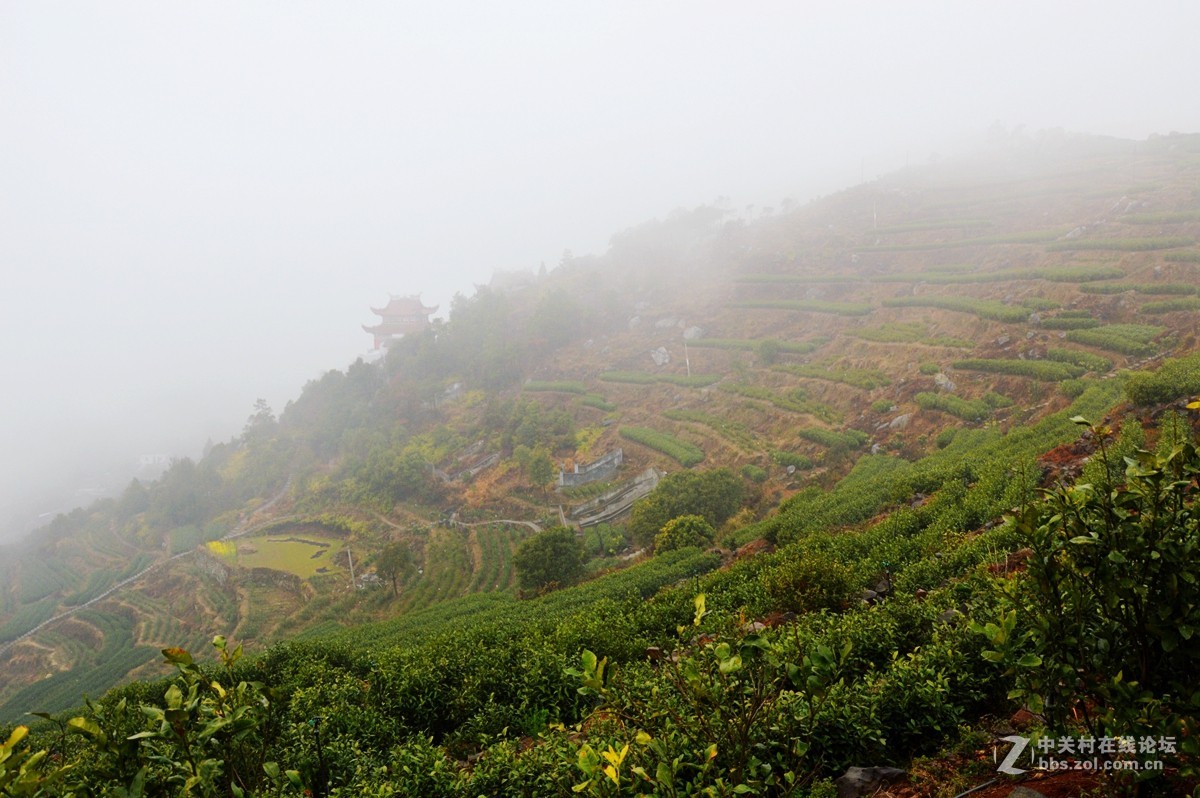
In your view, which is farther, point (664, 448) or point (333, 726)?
point (664, 448)

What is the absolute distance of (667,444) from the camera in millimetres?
37750

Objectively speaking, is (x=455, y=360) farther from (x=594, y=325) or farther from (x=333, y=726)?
(x=333, y=726)

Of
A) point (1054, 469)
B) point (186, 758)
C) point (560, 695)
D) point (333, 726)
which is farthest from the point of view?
point (1054, 469)

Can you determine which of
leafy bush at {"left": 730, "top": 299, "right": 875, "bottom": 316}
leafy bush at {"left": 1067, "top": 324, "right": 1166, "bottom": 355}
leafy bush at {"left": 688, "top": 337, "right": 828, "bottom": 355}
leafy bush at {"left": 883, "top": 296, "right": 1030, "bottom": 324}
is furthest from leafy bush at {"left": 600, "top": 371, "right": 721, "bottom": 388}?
leafy bush at {"left": 1067, "top": 324, "right": 1166, "bottom": 355}

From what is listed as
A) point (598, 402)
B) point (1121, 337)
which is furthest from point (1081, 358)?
point (598, 402)

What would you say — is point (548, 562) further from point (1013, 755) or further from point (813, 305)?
point (813, 305)

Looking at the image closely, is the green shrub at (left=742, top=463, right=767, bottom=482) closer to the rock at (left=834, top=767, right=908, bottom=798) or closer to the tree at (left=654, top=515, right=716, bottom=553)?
the tree at (left=654, top=515, right=716, bottom=553)

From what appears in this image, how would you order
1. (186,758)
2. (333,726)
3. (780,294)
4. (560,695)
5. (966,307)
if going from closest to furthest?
(186,758), (333,726), (560,695), (966,307), (780,294)

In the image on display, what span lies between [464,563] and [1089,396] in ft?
104

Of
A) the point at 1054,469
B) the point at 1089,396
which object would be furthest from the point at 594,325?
the point at 1054,469

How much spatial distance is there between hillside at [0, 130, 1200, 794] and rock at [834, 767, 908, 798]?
22 centimetres

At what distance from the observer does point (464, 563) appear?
33250 millimetres

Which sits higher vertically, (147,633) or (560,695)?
(560,695)

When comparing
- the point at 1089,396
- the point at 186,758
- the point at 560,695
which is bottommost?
the point at 1089,396
